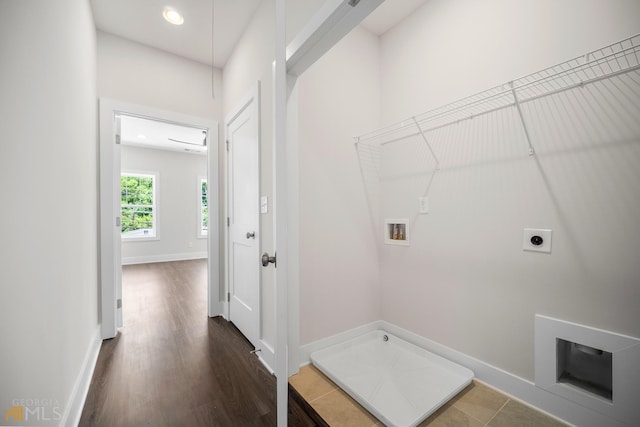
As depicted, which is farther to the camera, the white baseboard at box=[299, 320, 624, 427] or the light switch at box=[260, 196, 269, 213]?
the light switch at box=[260, 196, 269, 213]

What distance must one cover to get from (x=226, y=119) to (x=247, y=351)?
2.19 m

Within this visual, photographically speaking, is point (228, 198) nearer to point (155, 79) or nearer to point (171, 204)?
point (155, 79)

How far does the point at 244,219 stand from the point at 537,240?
2.05m

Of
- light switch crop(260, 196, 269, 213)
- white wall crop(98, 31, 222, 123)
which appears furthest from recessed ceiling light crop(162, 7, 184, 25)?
light switch crop(260, 196, 269, 213)

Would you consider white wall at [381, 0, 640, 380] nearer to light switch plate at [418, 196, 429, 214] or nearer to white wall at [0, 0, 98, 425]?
light switch plate at [418, 196, 429, 214]

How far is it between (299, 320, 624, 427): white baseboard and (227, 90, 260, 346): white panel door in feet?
2.02

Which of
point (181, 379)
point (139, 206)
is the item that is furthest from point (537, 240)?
point (139, 206)

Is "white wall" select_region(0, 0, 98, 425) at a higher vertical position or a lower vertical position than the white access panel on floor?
higher

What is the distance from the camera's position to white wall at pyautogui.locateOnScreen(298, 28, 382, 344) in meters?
1.87

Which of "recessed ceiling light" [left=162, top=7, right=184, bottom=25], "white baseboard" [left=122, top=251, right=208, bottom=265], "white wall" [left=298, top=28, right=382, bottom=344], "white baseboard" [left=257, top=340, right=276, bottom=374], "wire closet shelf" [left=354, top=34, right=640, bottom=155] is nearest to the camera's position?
"wire closet shelf" [left=354, top=34, right=640, bottom=155]

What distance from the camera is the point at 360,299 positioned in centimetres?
217

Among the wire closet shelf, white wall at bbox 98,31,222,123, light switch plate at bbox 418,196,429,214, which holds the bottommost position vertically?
light switch plate at bbox 418,196,429,214

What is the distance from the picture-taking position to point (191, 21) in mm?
2225

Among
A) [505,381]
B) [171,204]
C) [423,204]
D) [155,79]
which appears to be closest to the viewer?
[505,381]
